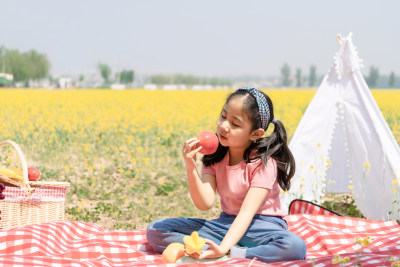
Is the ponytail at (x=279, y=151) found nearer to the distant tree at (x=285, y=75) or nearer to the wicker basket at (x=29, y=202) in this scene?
the wicker basket at (x=29, y=202)

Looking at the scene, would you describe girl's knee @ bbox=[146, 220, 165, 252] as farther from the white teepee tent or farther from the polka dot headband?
the white teepee tent

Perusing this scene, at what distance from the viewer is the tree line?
49.1 metres

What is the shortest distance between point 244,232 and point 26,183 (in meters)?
1.64

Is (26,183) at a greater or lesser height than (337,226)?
greater

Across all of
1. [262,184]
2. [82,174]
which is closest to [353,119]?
[262,184]

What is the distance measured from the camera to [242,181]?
11.0 feet

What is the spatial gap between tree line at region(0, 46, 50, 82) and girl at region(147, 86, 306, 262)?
43447 mm

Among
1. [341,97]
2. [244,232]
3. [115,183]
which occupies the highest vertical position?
[341,97]

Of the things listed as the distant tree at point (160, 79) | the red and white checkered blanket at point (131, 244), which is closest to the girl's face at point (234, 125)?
the red and white checkered blanket at point (131, 244)

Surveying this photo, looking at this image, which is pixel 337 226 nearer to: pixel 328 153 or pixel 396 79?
pixel 328 153

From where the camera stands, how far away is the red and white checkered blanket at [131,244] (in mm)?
2975

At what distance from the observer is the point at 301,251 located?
322cm

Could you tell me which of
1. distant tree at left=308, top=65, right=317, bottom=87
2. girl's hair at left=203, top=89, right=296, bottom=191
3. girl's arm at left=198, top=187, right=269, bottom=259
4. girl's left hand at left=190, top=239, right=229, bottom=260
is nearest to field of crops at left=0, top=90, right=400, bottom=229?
girl's hair at left=203, top=89, right=296, bottom=191

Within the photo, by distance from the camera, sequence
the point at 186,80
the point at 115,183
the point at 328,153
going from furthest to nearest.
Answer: the point at 186,80 < the point at 115,183 < the point at 328,153
